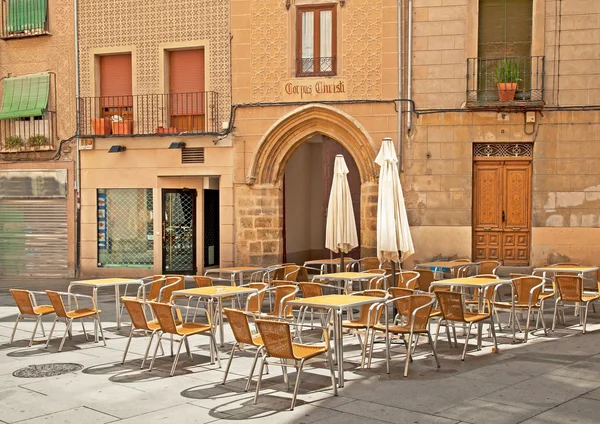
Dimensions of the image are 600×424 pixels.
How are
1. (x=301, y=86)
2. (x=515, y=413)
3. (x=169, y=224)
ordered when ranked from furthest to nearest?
(x=169, y=224) < (x=301, y=86) < (x=515, y=413)

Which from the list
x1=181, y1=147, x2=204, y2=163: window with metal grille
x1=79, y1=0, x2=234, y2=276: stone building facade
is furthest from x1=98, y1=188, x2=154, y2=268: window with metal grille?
x1=181, y1=147, x2=204, y2=163: window with metal grille

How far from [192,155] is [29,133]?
452cm

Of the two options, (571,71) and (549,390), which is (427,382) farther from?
(571,71)

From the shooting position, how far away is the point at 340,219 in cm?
1275

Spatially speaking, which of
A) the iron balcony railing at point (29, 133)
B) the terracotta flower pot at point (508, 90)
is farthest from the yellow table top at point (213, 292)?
the iron balcony railing at point (29, 133)

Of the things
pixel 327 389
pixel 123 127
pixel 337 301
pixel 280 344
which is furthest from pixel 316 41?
pixel 280 344

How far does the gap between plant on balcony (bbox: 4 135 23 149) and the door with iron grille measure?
13.4 ft

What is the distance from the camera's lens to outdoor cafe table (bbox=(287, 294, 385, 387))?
750cm

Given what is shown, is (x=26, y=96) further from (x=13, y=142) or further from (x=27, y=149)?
(x=27, y=149)

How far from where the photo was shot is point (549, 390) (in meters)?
7.18

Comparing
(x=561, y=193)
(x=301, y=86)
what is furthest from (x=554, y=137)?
(x=301, y=86)

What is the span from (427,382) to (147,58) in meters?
13.0

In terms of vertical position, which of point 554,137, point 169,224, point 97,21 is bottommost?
point 169,224

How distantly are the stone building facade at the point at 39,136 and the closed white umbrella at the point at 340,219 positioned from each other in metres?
8.74
